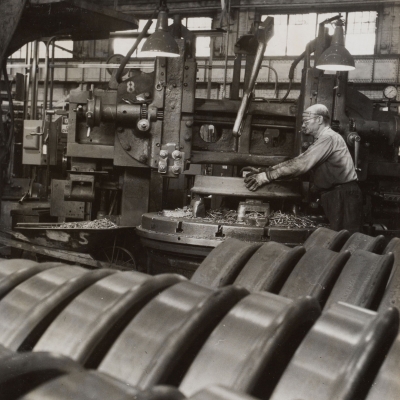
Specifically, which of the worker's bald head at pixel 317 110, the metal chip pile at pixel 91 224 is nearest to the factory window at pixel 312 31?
the worker's bald head at pixel 317 110

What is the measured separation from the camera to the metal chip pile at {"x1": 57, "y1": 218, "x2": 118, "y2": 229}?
394 centimetres

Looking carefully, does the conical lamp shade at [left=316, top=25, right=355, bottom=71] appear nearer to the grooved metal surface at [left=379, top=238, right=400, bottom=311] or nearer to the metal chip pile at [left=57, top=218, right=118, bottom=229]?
the metal chip pile at [left=57, top=218, right=118, bottom=229]

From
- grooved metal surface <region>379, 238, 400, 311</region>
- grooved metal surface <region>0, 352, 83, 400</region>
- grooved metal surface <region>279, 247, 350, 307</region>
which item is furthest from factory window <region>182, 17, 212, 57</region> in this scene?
grooved metal surface <region>0, 352, 83, 400</region>

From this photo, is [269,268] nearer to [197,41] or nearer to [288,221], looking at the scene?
[288,221]

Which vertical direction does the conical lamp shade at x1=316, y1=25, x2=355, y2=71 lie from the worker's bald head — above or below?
above

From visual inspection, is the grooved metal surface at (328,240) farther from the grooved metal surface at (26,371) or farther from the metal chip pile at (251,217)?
the grooved metal surface at (26,371)

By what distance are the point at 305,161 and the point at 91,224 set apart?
1525mm

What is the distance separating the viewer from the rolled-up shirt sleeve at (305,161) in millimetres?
3422

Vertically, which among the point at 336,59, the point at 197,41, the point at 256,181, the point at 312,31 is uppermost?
the point at 312,31

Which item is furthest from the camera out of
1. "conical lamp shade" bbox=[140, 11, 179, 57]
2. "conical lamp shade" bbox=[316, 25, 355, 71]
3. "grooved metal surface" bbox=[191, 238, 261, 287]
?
"conical lamp shade" bbox=[316, 25, 355, 71]

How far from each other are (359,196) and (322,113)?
1.89 feet

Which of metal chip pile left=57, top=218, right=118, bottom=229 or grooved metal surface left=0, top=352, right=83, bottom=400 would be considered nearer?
grooved metal surface left=0, top=352, right=83, bottom=400

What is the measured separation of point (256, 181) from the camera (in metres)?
3.38

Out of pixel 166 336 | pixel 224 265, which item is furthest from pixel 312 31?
pixel 166 336
